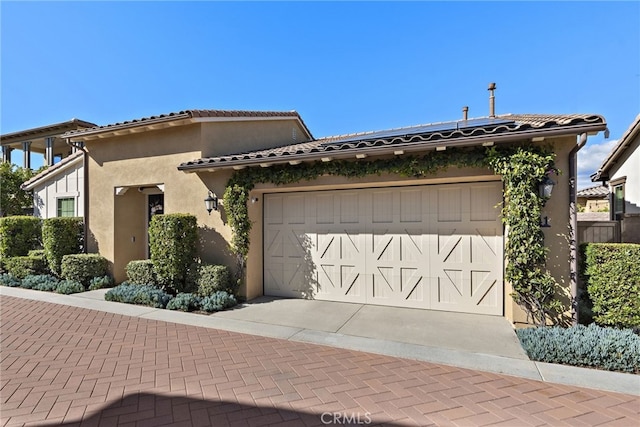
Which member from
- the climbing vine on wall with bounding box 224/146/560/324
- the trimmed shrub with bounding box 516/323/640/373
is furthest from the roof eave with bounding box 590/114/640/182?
the trimmed shrub with bounding box 516/323/640/373

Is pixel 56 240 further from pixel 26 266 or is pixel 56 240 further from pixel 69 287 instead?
pixel 69 287

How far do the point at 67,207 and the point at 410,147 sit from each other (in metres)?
13.7

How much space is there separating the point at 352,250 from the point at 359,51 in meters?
7.40

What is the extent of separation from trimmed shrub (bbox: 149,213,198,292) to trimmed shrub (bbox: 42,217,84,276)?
4.27 m

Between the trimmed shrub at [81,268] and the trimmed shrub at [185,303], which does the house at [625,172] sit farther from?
the trimmed shrub at [81,268]

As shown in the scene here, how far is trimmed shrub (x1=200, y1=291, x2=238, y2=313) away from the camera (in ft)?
21.9

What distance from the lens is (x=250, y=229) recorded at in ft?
24.9

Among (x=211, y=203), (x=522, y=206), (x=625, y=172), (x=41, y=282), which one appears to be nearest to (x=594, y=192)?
(x=625, y=172)

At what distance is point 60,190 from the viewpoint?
12289 mm

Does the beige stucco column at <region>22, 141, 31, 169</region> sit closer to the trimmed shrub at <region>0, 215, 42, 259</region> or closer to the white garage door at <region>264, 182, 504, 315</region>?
the trimmed shrub at <region>0, 215, 42, 259</region>

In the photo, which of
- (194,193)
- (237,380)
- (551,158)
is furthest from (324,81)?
(237,380)

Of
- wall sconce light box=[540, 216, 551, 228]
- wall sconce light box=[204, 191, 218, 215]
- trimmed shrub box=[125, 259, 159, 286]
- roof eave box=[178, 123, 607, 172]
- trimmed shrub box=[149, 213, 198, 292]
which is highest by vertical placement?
roof eave box=[178, 123, 607, 172]

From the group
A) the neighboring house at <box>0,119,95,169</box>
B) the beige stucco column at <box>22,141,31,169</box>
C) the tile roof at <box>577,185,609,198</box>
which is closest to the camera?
the tile roof at <box>577,185,609,198</box>

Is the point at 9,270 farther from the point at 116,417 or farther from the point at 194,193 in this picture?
the point at 116,417
